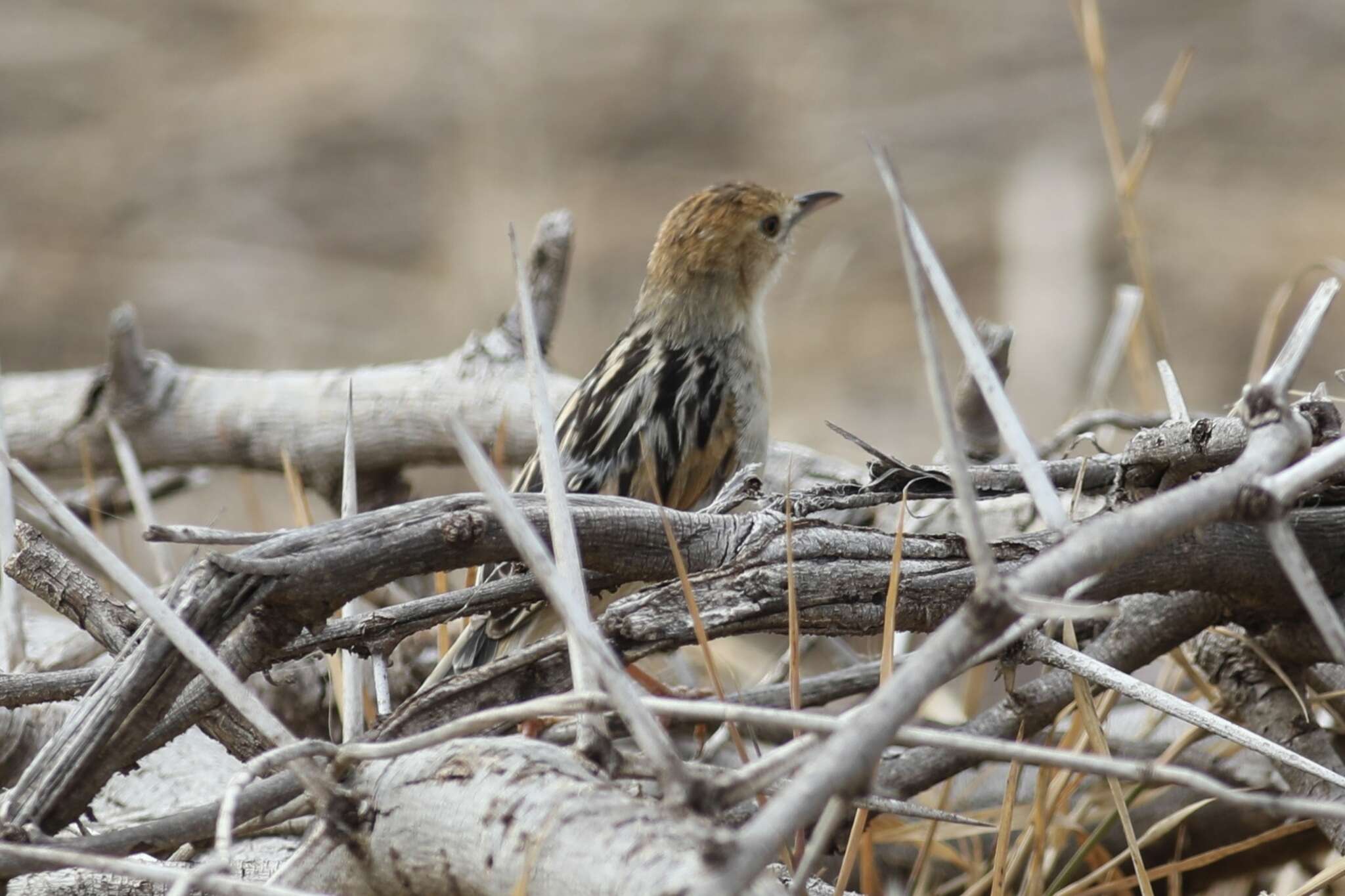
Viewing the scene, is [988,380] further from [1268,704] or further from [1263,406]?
[1268,704]

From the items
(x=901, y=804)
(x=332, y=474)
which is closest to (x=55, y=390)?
(x=332, y=474)

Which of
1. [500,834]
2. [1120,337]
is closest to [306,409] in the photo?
[1120,337]

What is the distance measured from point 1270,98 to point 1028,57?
78.2 inches

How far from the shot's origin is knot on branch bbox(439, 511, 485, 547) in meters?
1.95

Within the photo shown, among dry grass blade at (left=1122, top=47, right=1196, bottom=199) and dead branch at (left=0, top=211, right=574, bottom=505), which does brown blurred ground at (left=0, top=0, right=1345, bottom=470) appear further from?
dry grass blade at (left=1122, top=47, right=1196, bottom=199)

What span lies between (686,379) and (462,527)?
2.31 meters

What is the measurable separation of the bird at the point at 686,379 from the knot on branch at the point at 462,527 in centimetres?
126

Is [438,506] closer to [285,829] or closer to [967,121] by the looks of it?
[285,829]

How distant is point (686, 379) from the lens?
421 centimetres

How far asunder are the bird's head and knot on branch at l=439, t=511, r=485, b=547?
2.56 m

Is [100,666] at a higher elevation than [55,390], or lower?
lower

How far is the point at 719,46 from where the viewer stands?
1281cm

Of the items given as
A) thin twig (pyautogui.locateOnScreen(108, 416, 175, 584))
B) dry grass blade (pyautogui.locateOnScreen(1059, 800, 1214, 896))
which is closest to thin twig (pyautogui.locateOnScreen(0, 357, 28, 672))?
thin twig (pyautogui.locateOnScreen(108, 416, 175, 584))

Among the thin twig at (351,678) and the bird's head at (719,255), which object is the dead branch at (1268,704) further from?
the bird's head at (719,255)
